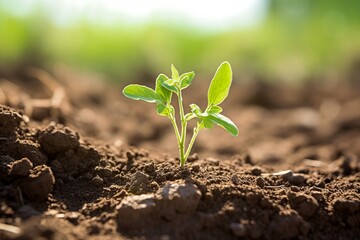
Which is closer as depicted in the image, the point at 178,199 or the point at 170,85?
the point at 178,199

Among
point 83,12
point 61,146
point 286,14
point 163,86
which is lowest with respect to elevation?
point 61,146

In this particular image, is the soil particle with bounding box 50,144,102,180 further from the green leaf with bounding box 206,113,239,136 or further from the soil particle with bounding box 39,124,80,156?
the green leaf with bounding box 206,113,239,136

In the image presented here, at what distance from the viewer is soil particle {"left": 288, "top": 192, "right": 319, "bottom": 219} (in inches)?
68.1

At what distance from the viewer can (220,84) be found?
1862 mm

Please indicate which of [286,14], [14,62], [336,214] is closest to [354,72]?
[286,14]

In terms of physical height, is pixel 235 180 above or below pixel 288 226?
above

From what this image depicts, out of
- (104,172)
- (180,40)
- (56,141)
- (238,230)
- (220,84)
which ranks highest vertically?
(180,40)

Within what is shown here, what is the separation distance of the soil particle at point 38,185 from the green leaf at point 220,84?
69 centimetres

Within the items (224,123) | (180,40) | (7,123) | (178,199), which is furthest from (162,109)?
(180,40)

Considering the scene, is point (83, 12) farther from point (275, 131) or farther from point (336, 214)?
point (336, 214)

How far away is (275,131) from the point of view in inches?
173

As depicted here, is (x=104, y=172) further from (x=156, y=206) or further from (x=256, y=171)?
(x=256, y=171)

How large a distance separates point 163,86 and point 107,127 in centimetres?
223

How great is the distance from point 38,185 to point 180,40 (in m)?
8.03
